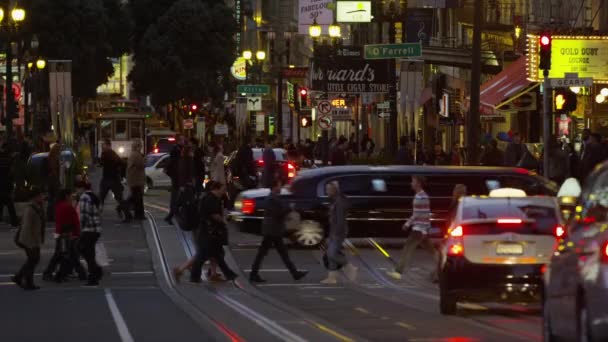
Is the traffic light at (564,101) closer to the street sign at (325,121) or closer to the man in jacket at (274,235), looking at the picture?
the man in jacket at (274,235)

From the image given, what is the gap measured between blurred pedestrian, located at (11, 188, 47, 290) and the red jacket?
28 cm

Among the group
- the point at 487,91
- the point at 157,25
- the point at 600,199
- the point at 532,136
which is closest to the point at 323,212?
the point at 487,91

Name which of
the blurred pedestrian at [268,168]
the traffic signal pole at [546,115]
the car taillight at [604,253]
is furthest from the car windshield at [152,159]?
the car taillight at [604,253]

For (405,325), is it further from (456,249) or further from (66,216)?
(66,216)

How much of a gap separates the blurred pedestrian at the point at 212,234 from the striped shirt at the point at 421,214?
3.02 meters

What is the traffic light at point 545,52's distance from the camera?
3067 cm

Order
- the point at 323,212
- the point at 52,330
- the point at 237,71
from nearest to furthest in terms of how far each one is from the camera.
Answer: the point at 52,330, the point at 323,212, the point at 237,71

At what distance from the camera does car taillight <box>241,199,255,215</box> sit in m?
31.5

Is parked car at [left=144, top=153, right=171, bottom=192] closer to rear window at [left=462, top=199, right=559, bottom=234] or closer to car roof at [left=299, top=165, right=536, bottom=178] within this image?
car roof at [left=299, top=165, right=536, bottom=178]

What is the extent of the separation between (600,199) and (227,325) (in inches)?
328

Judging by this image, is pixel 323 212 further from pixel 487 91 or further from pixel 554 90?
pixel 487 91

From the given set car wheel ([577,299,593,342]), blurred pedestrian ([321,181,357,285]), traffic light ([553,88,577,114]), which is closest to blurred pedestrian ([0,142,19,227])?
blurred pedestrian ([321,181,357,285])

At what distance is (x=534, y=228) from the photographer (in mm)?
19734

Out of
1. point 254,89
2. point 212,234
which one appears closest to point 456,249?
point 212,234
